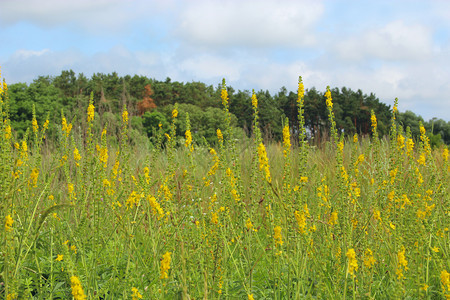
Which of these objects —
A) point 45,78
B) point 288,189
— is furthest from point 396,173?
point 45,78

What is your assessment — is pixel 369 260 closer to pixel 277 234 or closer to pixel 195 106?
pixel 277 234

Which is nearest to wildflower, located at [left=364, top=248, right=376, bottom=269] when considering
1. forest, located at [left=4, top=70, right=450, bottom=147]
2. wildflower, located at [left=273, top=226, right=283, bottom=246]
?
wildflower, located at [left=273, top=226, right=283, bottom=246]

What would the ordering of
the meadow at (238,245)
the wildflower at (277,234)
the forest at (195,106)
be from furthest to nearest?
the forest at (195,106) < the meadow at (238,245) < the wildflower at (277,234)

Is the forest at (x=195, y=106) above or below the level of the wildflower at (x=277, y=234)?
above

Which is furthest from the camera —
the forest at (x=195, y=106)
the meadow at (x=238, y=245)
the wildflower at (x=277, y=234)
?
the forest at (x=195, y=106)

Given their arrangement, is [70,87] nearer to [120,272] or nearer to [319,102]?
[319,102]

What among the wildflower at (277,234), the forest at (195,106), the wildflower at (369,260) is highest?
the forest at (195,106)

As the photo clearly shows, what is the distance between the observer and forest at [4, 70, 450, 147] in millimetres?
19984

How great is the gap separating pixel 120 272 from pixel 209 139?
16285 mm

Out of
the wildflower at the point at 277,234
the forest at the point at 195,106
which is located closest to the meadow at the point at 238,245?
the wildflower at the point at 277,234

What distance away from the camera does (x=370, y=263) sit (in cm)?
245

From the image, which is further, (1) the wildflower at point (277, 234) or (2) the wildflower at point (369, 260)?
(2) the wildflower at point (369, 260)

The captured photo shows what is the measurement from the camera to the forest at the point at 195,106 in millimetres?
19984

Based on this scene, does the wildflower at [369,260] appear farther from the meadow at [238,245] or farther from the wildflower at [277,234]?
the wildflower at [277,234]
